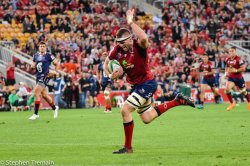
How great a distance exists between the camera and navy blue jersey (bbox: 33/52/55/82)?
24.9 meters

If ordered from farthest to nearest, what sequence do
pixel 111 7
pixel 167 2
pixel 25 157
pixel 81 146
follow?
pixel 167 2 < pixel 111 7 < pixel 81 146 < pixel 25 157

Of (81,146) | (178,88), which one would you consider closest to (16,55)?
(178,88)

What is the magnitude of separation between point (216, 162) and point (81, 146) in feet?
13.2

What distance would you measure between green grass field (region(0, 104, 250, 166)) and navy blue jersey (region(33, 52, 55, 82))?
2.34 meters

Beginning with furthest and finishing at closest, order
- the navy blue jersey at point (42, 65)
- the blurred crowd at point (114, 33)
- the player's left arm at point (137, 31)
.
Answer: the blurred crowd at point (114, 33) < the navy blue jersey at point (42, 65) < the player's left arm at point (137, 31)

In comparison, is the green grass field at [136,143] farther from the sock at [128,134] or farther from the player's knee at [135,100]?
the player's knee at [135,100]

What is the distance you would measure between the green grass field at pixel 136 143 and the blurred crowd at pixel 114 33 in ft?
54.6

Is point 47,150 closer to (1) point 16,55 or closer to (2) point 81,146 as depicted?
(2) point 81,146

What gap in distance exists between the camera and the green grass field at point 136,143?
12.1m

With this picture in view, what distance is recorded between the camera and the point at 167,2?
50.1 m

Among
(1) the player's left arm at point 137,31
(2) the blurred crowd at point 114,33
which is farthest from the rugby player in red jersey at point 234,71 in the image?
(1) the player's left arm at point 137,31

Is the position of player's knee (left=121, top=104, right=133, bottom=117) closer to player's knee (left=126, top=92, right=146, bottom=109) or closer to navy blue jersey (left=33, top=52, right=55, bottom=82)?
player's knee (left=126, top=92, right=146, bottom=109)

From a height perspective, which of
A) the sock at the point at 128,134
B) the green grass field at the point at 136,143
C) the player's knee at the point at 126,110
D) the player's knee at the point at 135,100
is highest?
the player's knee at the point at 135,100

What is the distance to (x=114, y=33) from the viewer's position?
42.7 m
